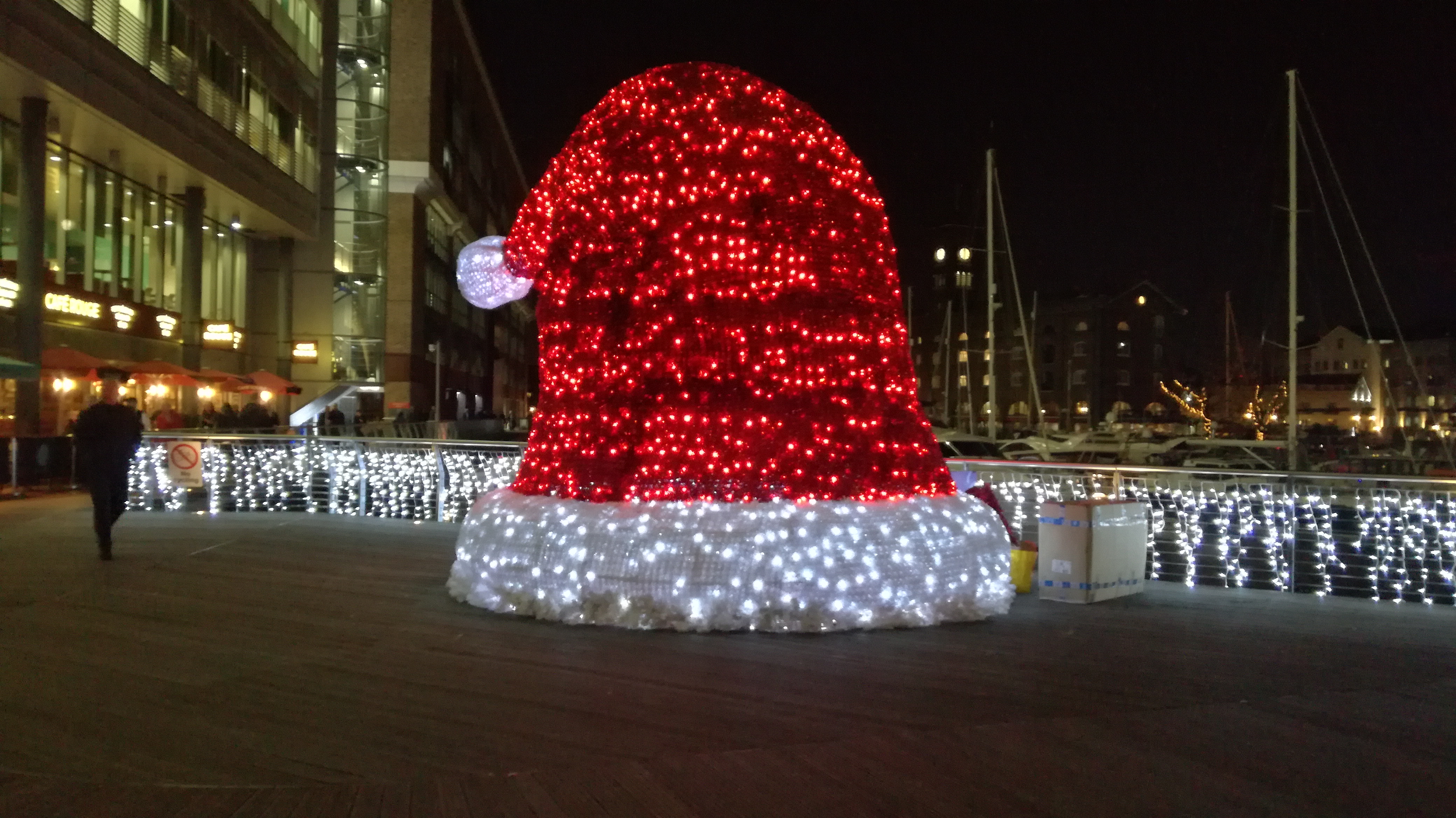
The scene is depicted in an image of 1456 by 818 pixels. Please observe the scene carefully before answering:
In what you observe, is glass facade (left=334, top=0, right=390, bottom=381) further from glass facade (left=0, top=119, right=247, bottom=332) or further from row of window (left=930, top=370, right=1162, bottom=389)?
row of window (left=930, top=370, right=1162, bottom=389)

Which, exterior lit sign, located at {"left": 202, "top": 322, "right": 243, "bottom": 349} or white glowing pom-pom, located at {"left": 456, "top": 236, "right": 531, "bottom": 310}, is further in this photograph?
exterior lit sign, located at {"left": 202, "top": 322, "right": 243, "bottom": 349}

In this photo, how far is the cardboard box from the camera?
27.5 feet

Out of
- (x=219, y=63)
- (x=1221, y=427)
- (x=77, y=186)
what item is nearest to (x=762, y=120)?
(x=77, y=186)

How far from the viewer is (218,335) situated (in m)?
30.6

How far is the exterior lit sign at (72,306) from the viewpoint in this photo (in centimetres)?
2239

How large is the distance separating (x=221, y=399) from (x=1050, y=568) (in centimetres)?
3183

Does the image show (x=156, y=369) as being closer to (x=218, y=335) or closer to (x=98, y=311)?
(x=98, y=311)

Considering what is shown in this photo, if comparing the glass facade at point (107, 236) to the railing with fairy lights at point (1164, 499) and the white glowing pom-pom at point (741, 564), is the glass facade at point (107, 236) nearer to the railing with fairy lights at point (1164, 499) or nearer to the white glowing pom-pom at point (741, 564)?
the railing with fairy lights at point (1164, 499)

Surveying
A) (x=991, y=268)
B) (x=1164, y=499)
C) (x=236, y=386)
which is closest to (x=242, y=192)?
(x=236, y=386)

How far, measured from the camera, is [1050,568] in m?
8.56

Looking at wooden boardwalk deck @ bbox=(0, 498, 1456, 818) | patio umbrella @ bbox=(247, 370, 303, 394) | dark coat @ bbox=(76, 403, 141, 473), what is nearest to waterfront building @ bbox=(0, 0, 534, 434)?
patio umbrella @ bbox=(247, 370, 303, 394)

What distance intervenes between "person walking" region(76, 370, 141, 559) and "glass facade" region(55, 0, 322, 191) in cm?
1333

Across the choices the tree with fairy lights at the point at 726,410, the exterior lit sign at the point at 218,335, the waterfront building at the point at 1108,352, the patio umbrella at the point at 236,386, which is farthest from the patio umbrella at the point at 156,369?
the waterfront building at the point at 1108,352

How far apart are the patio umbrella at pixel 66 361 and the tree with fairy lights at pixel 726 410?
16760 millimetres
